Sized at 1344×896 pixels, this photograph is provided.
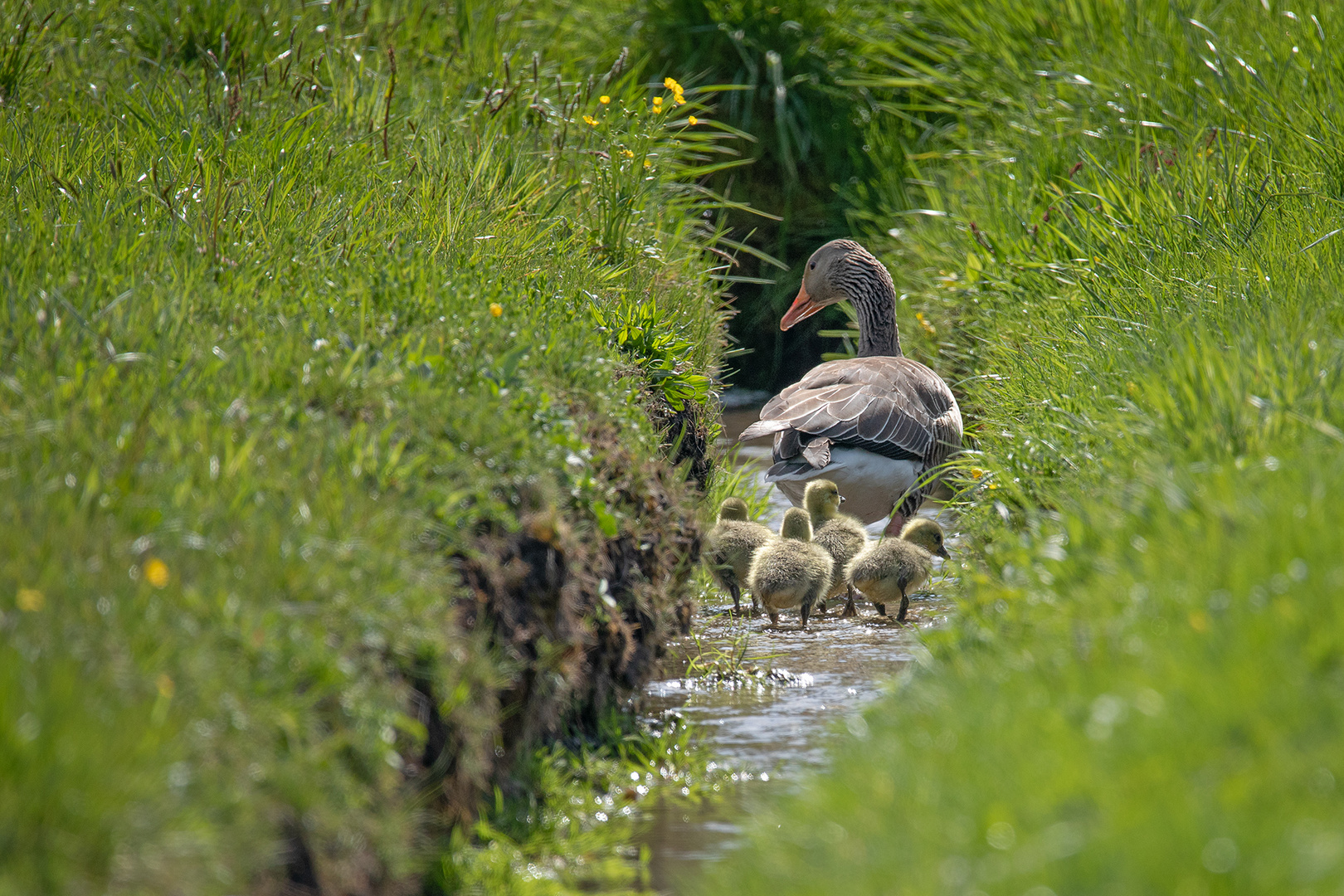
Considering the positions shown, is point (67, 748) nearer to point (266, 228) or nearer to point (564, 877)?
point (564, 877)

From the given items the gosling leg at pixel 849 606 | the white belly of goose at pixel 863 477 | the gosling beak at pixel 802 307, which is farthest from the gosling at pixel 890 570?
the gosling beak at pixel 802 307

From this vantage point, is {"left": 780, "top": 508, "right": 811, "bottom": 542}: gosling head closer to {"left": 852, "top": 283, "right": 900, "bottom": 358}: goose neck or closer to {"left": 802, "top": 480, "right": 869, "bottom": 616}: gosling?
{"left": 802, "top": 480, "right": 869, "bottom": 616}: gosling

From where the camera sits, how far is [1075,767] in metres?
2.53

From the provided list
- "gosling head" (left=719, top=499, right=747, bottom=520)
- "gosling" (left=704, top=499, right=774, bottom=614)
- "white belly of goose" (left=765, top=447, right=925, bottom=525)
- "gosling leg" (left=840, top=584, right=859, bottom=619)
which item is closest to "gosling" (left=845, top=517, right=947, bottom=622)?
A: "gosling leg" (left=840, top=584, right=859, bottom=619)

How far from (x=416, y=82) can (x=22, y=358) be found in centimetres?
465

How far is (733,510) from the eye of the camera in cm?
665

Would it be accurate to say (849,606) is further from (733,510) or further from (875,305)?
(875,305)

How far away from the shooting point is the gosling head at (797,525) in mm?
6473

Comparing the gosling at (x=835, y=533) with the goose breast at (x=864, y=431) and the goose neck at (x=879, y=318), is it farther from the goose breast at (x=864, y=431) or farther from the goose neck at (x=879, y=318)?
the goose neck at (x=879, y=318)

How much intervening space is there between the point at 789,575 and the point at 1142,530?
237 cm

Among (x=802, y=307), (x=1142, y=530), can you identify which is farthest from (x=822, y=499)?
(x=1142, y=530)

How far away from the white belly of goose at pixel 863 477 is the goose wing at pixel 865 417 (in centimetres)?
5

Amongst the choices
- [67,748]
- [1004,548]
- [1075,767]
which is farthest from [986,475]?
[67,748]

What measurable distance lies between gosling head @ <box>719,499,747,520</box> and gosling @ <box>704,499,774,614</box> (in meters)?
0.19
